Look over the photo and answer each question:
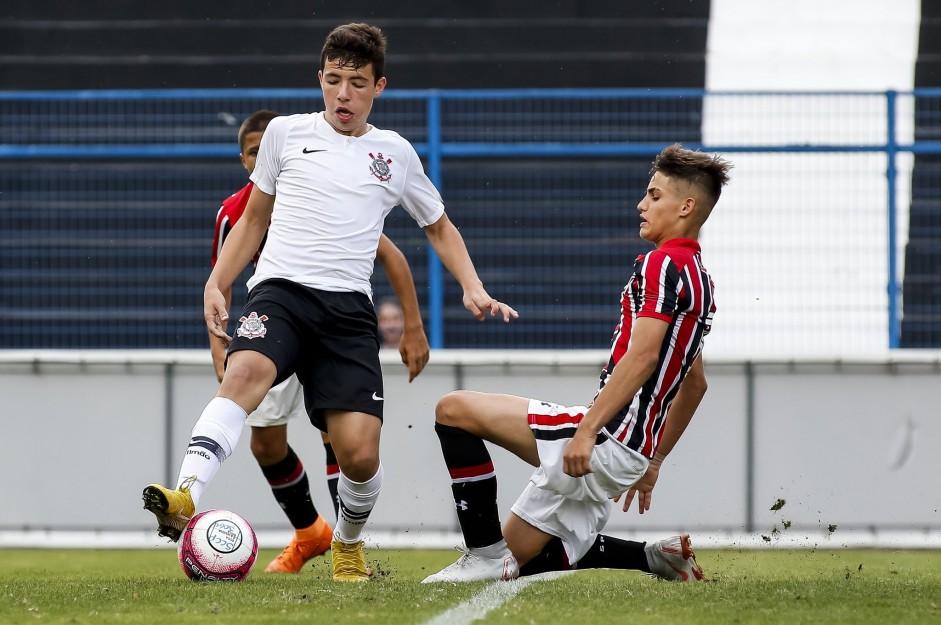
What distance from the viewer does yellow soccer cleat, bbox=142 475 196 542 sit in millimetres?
3900

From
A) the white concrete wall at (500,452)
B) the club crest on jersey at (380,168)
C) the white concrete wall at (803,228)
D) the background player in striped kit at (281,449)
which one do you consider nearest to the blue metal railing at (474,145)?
the white concrete wall at (803,228)

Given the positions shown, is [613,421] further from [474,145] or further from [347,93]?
[474,145]

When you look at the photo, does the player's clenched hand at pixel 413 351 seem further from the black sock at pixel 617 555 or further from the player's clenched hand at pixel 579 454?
the player's clenched hand at pixel 579 454

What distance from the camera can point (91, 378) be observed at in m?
7.75

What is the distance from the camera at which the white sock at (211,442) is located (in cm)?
416

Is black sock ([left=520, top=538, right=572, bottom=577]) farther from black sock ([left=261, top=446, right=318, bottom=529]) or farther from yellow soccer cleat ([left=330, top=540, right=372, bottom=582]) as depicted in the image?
black sock ([left=261, top=446, right=318, bottom=529])

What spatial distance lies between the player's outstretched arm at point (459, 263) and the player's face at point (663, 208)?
2.00 feet

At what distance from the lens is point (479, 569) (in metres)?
4.57

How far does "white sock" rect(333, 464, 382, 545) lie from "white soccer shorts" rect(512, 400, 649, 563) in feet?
1.70

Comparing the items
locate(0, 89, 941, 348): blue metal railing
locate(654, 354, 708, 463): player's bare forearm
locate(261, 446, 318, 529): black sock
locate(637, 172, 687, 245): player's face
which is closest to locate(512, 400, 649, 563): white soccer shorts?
locate(654, 354, 708, 463): player's bare forearm

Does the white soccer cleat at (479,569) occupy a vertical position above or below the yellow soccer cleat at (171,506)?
below

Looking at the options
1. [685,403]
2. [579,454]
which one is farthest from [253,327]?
[685,403]

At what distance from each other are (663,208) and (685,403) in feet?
2.39

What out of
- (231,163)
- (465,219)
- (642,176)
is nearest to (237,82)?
(231,163)
